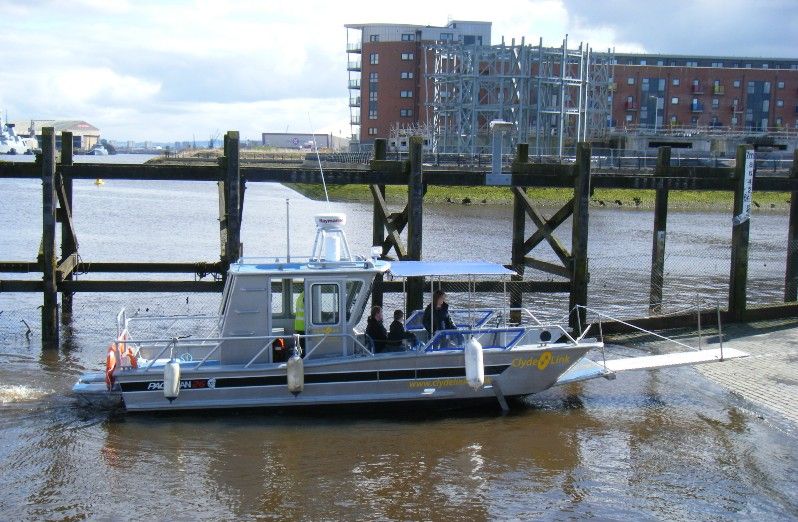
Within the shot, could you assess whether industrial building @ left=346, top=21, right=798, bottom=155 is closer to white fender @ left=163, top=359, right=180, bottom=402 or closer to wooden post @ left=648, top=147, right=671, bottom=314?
wooden post @ left=648, top=147, right=671, bottom=314

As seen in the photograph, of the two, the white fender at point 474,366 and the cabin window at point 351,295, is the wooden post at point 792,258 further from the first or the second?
the cabin window at point 351,295

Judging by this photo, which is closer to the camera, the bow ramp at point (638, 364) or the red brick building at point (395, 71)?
the bow ramp at point (638, 364)

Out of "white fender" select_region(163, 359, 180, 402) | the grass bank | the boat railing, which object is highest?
the grass bank

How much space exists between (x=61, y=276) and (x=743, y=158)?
1594 centimetres

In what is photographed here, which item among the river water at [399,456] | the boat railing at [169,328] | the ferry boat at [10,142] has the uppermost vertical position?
the ferry boat at [10,142]

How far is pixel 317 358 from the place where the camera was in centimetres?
1560

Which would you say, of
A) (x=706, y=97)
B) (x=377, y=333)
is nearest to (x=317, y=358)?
(x=377, y=333)

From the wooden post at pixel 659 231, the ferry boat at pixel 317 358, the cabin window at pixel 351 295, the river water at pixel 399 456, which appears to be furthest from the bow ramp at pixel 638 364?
the wooden post at pixel 659 231

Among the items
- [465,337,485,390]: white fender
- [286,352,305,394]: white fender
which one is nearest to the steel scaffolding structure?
[465,337,485,390]: white fender

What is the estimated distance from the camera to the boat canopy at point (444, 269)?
15.5 metres

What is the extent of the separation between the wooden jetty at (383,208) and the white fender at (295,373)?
4510 millimetres

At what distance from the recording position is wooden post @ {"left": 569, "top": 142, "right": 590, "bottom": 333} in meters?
20.2

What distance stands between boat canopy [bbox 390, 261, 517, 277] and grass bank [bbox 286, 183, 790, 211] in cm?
5141

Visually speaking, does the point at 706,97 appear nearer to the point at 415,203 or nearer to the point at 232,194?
the point at 415,203
